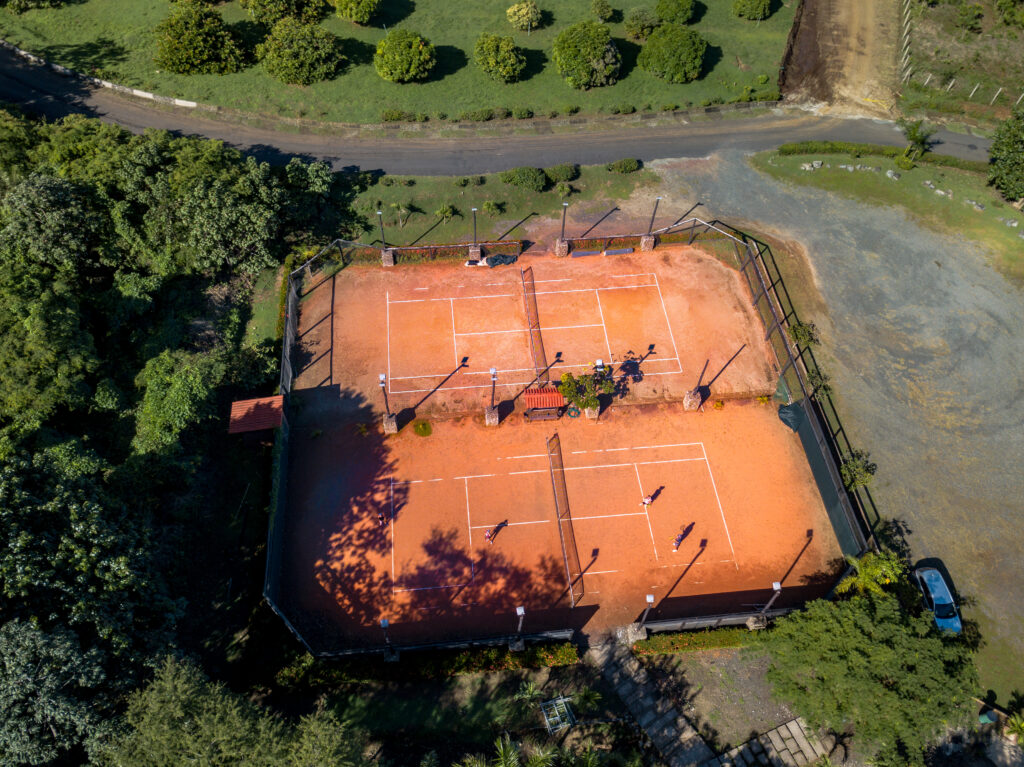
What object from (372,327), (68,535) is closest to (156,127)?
(372,327)

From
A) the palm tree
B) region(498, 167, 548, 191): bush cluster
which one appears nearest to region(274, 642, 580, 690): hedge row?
the palm tree

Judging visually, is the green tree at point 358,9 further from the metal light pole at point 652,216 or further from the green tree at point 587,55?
the metal light pole at point 652,216

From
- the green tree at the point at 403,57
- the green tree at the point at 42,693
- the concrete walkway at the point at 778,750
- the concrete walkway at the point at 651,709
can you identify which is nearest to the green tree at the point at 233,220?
the green tree at the point at 403,57

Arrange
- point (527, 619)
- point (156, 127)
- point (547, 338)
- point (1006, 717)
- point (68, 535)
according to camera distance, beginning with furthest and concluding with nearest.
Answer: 1. point (156, 127)
2. point (547, 338)
3. point (527, 619)
4. point (1006, 717)
5. point (68, 535)

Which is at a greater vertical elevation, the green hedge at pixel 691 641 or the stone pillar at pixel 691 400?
the stone pillar at pixel 691 400

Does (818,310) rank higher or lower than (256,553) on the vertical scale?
higher

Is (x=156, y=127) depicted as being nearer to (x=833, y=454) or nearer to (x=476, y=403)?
(x=476, y=403)

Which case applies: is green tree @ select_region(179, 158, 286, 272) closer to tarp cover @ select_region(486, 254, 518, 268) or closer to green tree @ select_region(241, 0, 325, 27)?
tarp cover @ select_region(486, 254, 518, 268)
